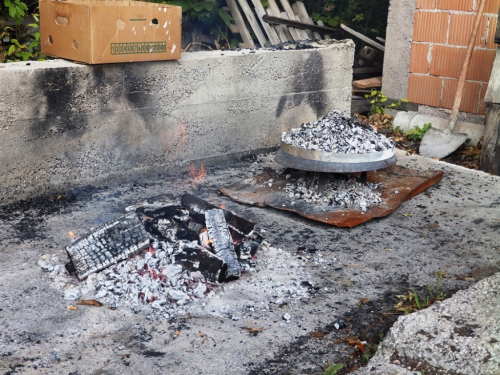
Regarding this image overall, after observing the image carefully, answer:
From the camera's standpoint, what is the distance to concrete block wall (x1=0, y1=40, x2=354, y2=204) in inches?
193

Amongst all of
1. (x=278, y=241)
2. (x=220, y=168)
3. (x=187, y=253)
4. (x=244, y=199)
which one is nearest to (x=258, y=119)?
(x=220, y=168)

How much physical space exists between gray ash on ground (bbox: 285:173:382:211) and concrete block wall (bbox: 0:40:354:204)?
1144mm

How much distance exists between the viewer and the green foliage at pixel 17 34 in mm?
6441

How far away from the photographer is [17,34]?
6.89 meters

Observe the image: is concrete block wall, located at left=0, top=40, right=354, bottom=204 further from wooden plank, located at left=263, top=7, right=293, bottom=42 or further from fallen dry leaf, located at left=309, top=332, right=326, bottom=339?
fallen dry leaf, located at left=309, top=332, right=326, bottom=339

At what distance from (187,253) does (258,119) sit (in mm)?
2846

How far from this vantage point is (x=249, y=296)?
3.70 metres

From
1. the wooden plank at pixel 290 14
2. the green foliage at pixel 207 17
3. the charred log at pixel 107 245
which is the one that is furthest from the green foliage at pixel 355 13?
the charred log at pixel 107 245

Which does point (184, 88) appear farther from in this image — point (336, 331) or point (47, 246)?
point (336, 331)

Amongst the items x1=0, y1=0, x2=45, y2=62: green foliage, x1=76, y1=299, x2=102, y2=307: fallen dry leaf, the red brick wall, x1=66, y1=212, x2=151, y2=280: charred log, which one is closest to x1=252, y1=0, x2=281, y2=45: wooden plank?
the red brick wall

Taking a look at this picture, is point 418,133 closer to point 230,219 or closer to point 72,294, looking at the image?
point 230,219

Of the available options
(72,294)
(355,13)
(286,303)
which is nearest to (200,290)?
(286,303)

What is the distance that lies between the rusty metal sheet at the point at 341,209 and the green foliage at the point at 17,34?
112 inches

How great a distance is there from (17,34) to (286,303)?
514 cm
